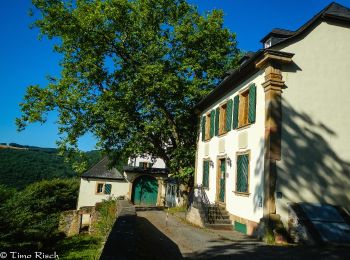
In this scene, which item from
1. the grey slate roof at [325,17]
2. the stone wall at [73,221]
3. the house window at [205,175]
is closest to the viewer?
the grey slate roof at [325,17]

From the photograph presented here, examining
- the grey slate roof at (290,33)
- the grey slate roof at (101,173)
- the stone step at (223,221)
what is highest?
the grey slate roof at (290,33)

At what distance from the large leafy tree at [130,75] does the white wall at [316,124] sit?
8.10 metres

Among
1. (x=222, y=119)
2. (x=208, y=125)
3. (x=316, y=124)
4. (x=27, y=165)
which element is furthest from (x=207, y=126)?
(x=27, y=165)

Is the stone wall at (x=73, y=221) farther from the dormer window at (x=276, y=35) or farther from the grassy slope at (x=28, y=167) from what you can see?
the grassy slope at (x=28, y=167)

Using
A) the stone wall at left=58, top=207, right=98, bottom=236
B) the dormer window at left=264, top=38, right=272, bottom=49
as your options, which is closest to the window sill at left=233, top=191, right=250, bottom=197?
the dormer window at left=264, top=38, right=272, bottom=49

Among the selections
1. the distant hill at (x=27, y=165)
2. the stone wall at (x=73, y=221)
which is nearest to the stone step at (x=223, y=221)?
the stone wall at (x=73, y=221)

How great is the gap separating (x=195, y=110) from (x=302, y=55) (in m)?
9.27

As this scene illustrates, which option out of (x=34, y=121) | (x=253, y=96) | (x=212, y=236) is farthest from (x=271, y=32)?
(x=34, y=121)

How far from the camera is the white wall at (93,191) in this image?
34.0m

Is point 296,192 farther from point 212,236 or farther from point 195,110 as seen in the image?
point 195,110

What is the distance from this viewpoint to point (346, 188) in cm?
1145

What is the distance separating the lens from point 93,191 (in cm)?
3475

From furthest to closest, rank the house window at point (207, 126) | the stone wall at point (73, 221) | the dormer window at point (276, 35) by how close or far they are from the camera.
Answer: the stone wall at point (73, 221), the house window at point (207, 126), the dormer window at point (276, 35)

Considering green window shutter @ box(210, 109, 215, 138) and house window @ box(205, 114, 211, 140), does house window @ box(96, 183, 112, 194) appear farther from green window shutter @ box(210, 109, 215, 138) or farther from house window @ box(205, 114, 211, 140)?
green window shutter @ box(210, 109, 215, 138)
